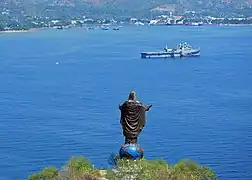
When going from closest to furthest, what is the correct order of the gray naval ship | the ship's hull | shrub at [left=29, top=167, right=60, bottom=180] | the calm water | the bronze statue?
the bronze statue < shrub at [left=29, top=167, right=60, bottom=180] < the calm water < the ship's hull < the gray naval ship

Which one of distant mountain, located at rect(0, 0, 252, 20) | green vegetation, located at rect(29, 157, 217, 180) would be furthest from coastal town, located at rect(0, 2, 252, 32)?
green vegetation, located at rect(29, 157, 217, 180)

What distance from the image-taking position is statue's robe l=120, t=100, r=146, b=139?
5988 mm

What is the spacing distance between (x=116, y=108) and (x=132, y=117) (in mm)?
24336

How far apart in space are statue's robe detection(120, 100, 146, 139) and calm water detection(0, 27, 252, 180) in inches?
574

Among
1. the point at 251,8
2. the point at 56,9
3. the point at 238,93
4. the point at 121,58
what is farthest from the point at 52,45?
the point at 251,8

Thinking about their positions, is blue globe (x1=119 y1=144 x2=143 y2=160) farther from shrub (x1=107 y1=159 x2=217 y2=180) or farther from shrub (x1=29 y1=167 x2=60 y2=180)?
shrub (x1=29 y1=167 x2=60 y2=180)

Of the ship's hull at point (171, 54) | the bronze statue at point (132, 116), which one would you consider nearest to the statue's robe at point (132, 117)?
the bronze statue at point (132, 116)

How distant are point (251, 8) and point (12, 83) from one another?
113853 millimetres

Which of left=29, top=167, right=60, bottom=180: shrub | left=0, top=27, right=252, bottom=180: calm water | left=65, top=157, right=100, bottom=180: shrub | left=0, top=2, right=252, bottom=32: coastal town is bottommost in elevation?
left=65, top=157, right=100, bottom=180: shrub

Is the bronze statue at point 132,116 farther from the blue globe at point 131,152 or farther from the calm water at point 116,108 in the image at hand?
the calm water at point 116,108

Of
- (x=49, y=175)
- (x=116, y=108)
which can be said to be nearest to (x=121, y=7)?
(x=116, y=108)

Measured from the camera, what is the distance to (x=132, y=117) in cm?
600

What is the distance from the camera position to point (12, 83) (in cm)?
3925

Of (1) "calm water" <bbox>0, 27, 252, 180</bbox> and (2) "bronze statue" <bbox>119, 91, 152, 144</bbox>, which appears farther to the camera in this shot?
(1) "calm water" <bbox>0, 27, 252, 180</bbox>
